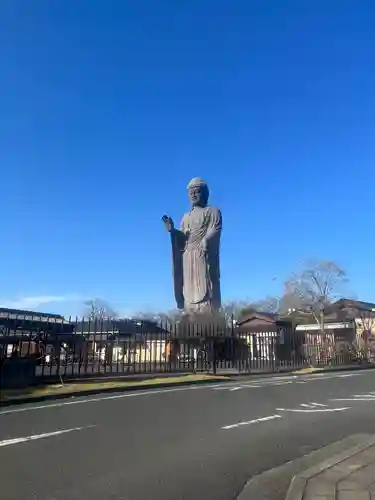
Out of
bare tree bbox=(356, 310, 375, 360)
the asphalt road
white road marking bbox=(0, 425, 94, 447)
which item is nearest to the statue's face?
bare tree bbox=(356, 310, 375, 360)

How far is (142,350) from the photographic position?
1024 inches

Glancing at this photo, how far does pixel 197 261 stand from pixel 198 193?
21.7 ft

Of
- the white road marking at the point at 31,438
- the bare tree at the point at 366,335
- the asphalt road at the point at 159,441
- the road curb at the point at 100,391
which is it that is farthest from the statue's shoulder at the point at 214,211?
the white road marking at the point at 31,438

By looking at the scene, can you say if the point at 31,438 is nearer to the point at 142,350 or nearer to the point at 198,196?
the point at 142,350

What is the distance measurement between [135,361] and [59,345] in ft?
16.7

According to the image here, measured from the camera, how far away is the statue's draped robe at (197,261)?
4669 centimetres

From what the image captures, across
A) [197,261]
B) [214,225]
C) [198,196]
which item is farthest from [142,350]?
[198,196]

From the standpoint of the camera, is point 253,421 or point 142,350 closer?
point 253,421

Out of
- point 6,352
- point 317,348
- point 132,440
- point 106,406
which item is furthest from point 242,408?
point 317,348

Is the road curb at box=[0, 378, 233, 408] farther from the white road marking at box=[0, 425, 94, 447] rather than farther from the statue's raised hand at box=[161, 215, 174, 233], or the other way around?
the statue's raised hand at box=[161, 215, 174, 233]

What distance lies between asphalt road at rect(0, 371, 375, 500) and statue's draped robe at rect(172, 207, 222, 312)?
1276 inches

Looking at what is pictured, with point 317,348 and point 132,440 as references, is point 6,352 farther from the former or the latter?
point 317,348

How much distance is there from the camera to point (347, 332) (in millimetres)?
52750

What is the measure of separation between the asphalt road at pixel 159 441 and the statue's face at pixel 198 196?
35793 millimetres
